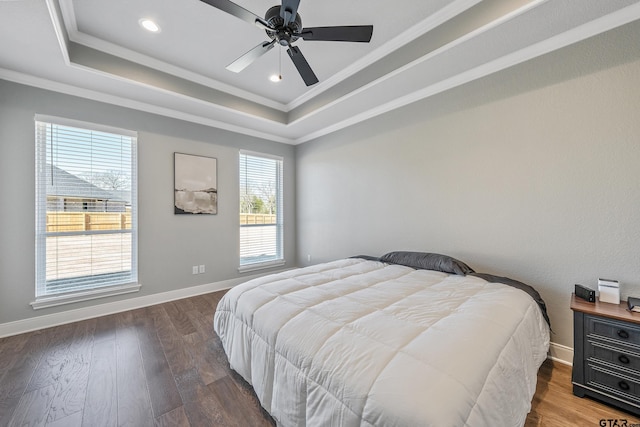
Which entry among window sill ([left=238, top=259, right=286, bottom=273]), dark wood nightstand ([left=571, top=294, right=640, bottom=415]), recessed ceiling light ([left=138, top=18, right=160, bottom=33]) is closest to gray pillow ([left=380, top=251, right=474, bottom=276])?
dark wood nightstand ([left=571, top=294, right=640, bottom=415])

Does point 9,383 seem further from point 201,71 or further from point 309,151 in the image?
point 309,151

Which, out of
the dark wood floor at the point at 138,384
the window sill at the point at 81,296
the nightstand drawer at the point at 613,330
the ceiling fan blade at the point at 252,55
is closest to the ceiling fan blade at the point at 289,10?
the ceiling fan blade at the point at 252,55

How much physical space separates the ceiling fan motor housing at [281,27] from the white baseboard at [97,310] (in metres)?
3.45

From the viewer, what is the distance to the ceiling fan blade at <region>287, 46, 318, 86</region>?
2.03 metres

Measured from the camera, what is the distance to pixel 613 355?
1581mm

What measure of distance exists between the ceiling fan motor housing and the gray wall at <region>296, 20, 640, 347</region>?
72.9 inches

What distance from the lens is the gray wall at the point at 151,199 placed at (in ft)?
8.40

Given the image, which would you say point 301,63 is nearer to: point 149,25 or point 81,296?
point 149,25

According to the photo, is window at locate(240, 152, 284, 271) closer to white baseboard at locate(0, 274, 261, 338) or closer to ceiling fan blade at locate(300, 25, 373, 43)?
white baseboard at locate(0, 274, 261, 338)

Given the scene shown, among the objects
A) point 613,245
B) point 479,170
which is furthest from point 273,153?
point 613,245

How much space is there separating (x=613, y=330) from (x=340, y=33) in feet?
8.99

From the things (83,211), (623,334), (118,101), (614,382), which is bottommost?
(614,382)

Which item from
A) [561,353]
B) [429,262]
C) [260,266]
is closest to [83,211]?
[260,266]

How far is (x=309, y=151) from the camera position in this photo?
184 inches
